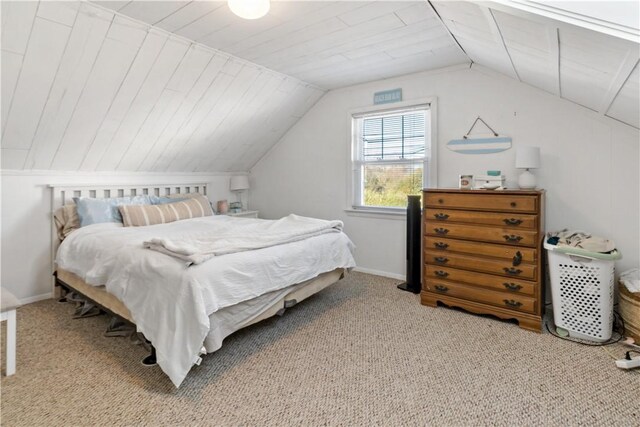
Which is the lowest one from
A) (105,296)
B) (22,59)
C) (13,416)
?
(13,416)

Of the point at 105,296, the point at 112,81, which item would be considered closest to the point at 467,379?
the point at 105,296

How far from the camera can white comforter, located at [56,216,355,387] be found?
1.90m

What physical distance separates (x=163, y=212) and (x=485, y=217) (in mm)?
3080

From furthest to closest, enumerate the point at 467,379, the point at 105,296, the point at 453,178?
the point at 453,178 < the point at 105,296 < the point at 467,379

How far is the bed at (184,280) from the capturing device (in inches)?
75.5

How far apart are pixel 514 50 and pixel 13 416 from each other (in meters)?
Result: 3.48

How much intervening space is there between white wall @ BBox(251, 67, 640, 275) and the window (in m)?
0.15

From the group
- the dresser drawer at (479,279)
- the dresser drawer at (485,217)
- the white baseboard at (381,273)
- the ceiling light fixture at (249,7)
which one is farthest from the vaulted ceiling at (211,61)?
the white baseboard at (381,273)

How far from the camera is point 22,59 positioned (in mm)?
2311

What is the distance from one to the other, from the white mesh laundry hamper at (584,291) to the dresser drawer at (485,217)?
238mm

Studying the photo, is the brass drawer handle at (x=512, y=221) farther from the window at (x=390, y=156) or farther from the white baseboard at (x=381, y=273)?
the white baseboard at (x=381, y=273)

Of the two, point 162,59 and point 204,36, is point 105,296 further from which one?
point 204,36

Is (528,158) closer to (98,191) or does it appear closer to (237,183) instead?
(237,183)

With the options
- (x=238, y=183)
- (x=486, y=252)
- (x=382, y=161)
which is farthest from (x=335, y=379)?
(x=238, y=183)
